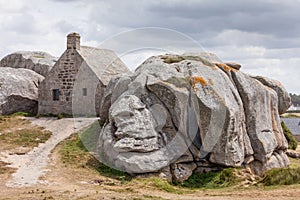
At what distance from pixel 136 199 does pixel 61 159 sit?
7.60 meters

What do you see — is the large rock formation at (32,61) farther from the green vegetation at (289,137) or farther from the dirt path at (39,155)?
the green vegetation at (289,137)

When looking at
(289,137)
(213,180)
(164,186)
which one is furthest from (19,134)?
(289,137)

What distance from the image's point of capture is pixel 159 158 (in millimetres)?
19359

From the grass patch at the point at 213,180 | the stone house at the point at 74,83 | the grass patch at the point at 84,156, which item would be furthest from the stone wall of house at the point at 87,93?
the grass patch at the point at 213,180

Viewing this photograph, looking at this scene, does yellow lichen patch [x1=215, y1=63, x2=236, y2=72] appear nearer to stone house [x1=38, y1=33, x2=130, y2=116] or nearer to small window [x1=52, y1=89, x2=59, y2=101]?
stone house [x1=38, y1=33, x2=130, y2=116]

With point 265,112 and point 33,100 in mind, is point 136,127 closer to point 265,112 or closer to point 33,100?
point 265,112

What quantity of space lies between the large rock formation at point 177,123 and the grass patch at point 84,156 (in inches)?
15.5

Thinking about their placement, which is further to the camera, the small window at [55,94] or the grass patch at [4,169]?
the small window at [55,94]

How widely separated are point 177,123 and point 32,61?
76.9 feet

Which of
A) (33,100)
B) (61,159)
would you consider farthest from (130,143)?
(33,100)

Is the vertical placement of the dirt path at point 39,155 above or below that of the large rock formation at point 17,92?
below

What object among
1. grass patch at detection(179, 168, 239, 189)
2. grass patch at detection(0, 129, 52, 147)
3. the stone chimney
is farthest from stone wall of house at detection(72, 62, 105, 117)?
grass patch at detection(179, 168, 239, 189)

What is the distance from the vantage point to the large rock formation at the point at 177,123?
19438 mm

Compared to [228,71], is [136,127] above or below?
below
